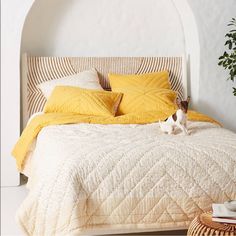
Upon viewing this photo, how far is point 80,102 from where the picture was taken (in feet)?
13.1

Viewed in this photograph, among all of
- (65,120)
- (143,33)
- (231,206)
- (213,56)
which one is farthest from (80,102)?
(231,206)

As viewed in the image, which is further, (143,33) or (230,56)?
(143,33)

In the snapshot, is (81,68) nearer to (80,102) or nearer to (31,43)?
(31,43)

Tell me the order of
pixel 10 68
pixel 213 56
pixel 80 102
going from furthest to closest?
pixel 213 56 < pixel 10 68 < pixel 80 102

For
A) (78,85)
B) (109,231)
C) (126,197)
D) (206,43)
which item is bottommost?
(109,231)

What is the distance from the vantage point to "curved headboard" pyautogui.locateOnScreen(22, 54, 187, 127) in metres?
4.38

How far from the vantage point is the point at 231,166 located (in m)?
2.84

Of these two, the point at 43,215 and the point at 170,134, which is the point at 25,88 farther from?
the point at 43,215

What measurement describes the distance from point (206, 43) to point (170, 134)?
61.1 inches

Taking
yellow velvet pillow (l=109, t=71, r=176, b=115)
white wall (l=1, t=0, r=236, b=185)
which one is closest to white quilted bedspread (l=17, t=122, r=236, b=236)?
yellow velvet pillow (l=109, t=71, r=176, b=115)

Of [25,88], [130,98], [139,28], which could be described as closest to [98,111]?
[130,98]

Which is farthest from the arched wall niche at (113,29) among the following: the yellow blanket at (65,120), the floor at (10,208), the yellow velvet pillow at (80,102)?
the floor at (10,208)

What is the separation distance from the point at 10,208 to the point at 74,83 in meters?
1.23

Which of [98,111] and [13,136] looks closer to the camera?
[98,111]
